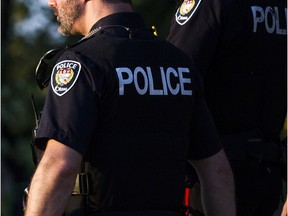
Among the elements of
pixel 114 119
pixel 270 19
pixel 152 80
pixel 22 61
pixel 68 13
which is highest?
pixel 68 13

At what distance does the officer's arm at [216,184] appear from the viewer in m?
3.94

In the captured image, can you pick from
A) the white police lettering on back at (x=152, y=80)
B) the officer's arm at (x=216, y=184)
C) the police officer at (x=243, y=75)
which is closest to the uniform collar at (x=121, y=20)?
the white police lettering on back at (x=152, y=80)

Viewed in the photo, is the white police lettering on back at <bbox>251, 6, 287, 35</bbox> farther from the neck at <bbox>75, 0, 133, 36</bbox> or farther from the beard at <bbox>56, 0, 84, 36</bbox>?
the beard at <bbox>56, 0, 84, 36</bbox>

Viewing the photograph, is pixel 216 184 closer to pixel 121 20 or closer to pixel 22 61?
pixel 121 20

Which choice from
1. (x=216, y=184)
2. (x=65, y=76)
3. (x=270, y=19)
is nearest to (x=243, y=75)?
(x=270, y=19)

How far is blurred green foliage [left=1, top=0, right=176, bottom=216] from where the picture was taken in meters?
17.6

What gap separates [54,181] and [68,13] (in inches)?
30.7

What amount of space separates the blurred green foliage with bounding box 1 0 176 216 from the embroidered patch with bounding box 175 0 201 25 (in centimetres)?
1262

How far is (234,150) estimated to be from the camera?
4352 mm

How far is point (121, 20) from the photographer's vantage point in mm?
3732

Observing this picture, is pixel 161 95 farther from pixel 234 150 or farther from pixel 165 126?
pixel 234 150

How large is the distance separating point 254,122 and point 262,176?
27 cm

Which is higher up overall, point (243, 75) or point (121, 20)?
point (121, 20)

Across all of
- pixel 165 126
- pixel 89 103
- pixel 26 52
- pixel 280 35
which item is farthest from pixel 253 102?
pixel 26 52
